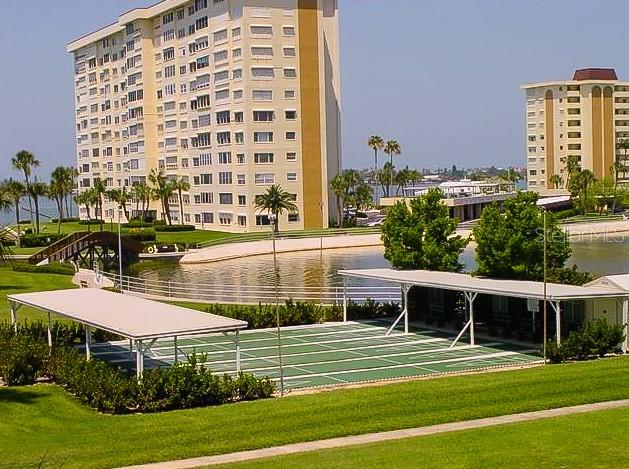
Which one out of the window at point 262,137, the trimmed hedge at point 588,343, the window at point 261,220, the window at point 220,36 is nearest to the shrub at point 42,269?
the window at point 261,220

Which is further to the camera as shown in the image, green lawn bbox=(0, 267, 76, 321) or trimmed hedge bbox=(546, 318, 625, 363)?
green lawn bbox=(0, 267, 76, 321)

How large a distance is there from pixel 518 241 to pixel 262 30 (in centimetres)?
6890

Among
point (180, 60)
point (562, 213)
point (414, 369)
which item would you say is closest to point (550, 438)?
point (414, 369)

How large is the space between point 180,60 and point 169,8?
6.01 m

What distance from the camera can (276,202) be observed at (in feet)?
338

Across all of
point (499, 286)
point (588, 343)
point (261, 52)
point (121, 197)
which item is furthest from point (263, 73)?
point (588, 343)

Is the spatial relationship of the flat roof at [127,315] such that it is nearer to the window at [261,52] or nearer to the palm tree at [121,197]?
the window at [261,52]

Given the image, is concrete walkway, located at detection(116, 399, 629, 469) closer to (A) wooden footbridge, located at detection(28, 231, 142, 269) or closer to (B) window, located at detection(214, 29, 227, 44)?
(A) wooden footbridge, located at detection(28, 231, 142, 269)

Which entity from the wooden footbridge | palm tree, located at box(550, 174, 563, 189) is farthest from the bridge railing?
palm tree, located at box(550, 174, 563, 189)

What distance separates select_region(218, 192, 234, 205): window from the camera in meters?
111

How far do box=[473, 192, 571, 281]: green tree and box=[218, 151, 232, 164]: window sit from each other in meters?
69.7

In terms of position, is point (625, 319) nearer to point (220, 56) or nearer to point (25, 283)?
point (25, 283)

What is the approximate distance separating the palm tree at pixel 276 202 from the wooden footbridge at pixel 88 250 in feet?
55.2

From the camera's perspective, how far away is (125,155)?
138m
